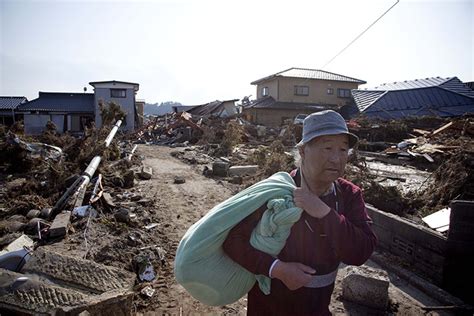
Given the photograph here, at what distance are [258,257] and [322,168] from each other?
57 centimetres

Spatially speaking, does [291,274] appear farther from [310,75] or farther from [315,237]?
[310,75]

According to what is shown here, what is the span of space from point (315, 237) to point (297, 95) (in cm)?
2933

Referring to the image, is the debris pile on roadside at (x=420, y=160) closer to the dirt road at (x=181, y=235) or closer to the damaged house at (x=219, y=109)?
the dirt road at (x=181, y=235)

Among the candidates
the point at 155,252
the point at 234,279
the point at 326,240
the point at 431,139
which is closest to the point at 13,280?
the point at 155,252

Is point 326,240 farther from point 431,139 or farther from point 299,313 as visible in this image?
point 431,139

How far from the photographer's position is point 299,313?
154 centimetres

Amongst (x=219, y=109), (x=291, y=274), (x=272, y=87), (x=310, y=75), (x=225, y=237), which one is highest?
(x=310, y=75)

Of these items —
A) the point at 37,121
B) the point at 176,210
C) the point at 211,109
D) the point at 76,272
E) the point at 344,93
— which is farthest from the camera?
the point at 211,109

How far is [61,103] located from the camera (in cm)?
2870

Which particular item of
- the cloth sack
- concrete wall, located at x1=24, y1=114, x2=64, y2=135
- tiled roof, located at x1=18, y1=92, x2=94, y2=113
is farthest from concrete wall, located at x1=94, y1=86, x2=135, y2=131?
the cloth sack

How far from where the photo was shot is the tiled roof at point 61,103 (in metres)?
27.2

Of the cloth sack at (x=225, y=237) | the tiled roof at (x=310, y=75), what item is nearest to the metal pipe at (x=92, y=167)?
the cloth sack at (x=225, y=237)

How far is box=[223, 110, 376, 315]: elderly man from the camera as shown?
52.7 inches

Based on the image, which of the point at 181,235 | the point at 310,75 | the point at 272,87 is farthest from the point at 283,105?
the point at 181,235
